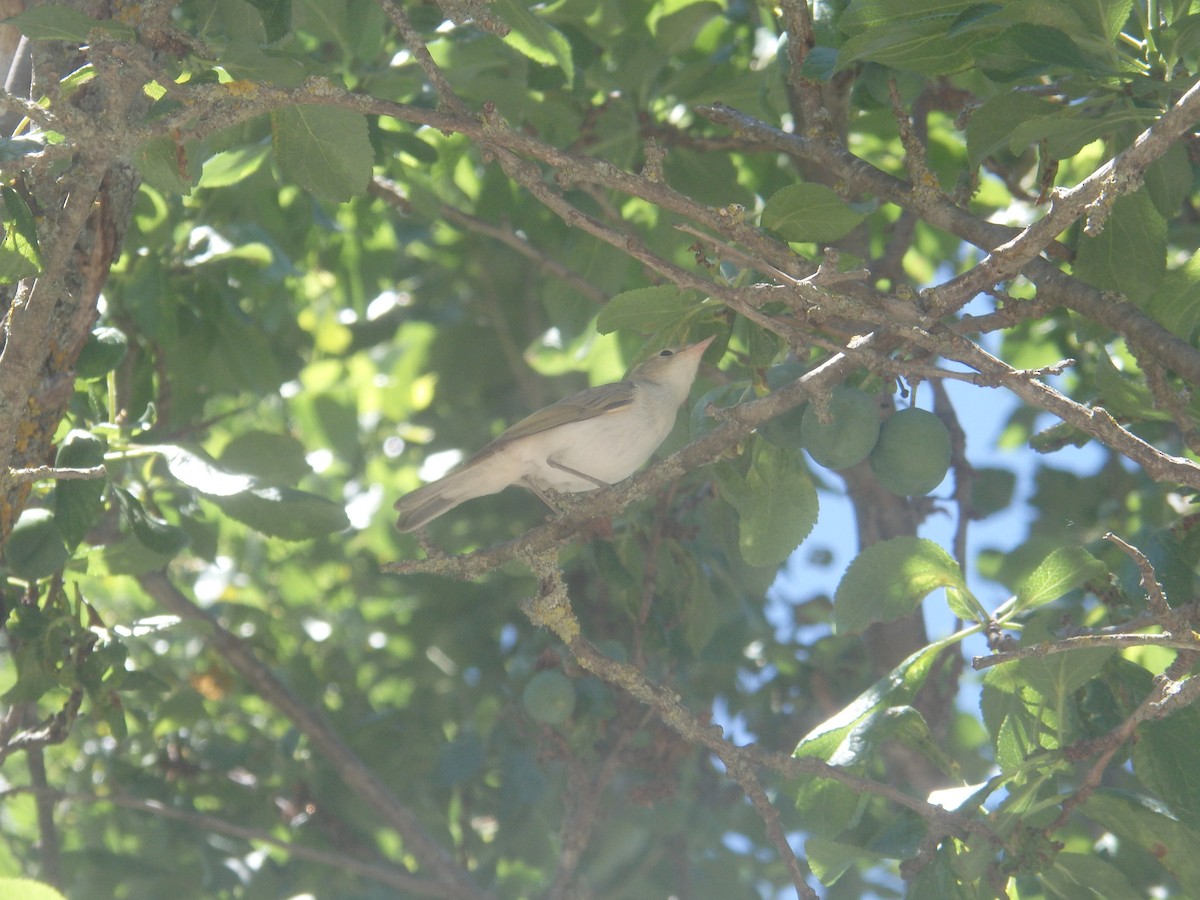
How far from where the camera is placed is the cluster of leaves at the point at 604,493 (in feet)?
8.69

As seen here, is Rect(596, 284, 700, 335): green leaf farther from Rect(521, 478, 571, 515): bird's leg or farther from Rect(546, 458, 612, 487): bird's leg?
Rect(546, 458, 612, 487): bird's leg

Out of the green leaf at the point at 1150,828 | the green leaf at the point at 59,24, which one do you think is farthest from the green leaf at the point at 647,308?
the green leaf at the point at 1150,828

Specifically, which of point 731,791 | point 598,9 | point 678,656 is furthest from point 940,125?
point 731,791

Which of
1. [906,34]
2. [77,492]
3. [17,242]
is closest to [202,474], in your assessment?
[77,492]

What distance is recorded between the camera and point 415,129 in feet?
15.3

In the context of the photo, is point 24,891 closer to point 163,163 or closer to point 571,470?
point 163,163

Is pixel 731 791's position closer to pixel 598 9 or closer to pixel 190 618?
pixel 190 618

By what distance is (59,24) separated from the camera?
2.51 metres

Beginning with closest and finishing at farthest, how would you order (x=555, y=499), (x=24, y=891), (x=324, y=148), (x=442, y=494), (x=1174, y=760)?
1. (x=24, y=891)
2. (x=1174, y=760)
3. (x=324, y=148)
4. (x=555, y=499)
5. (x=442, y=494)

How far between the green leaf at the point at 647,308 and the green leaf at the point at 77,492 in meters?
1.32

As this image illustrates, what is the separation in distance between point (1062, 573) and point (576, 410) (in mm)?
2170

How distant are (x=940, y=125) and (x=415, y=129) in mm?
2249

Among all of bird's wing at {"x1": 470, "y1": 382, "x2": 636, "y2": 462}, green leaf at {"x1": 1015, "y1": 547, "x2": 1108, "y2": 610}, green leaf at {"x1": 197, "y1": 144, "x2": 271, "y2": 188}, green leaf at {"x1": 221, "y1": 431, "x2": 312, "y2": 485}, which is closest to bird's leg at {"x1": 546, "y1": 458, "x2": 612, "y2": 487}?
bird's wing at {"x1": 470, "y1": 382, "x2": 636, "y2": 462}

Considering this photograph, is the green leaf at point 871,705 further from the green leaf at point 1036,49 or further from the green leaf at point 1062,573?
the green leaf at point 1036,49
